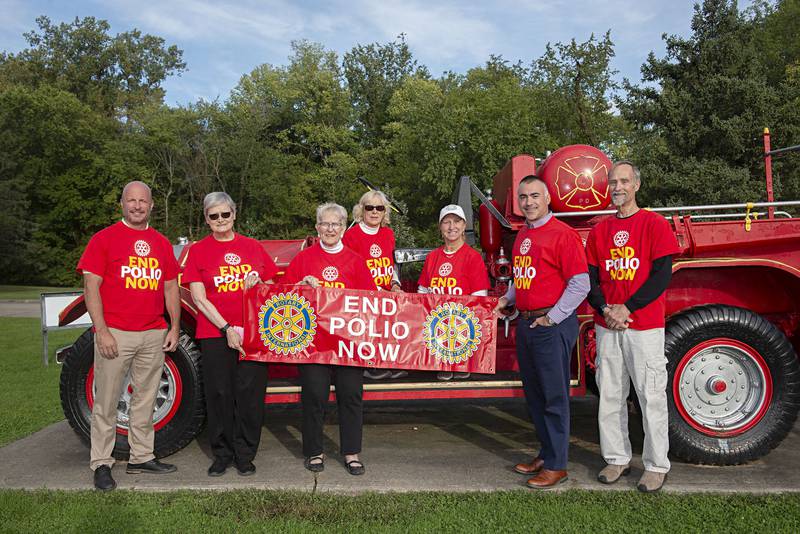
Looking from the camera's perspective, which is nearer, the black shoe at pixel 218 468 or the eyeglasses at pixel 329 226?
the eyeglasses at pixel 329 226

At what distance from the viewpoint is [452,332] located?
4.37 m

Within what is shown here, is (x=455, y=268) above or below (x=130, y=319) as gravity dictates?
above

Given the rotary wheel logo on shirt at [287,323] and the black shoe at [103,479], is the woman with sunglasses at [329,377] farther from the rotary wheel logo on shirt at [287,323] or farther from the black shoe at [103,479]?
the black shoe at [103,479]

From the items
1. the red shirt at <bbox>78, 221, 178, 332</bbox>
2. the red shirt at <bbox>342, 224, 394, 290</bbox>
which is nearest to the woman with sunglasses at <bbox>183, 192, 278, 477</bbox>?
the red shirt at <bbox>78, 221, 178, 332</bbox>

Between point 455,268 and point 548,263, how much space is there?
84 cm

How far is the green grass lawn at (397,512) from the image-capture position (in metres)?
3.36

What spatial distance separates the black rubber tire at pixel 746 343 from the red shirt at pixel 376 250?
6.77 feet

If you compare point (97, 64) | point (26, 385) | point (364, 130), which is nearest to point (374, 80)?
point (364, 130)

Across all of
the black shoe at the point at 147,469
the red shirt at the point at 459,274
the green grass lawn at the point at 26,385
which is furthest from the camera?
the green grass lawn at the point at 26,385

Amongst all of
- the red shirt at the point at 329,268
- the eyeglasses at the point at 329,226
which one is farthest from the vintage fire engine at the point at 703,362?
the eyeglasses at the point at 329,226

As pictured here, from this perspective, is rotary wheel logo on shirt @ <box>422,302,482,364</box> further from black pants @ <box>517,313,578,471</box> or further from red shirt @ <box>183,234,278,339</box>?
red shirt @ <box>183,234,278,339</box>

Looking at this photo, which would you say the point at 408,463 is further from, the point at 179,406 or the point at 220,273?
the point at 220,273

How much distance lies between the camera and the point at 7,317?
660 inches

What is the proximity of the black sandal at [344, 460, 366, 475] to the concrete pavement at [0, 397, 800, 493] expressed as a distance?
0.13 feet
